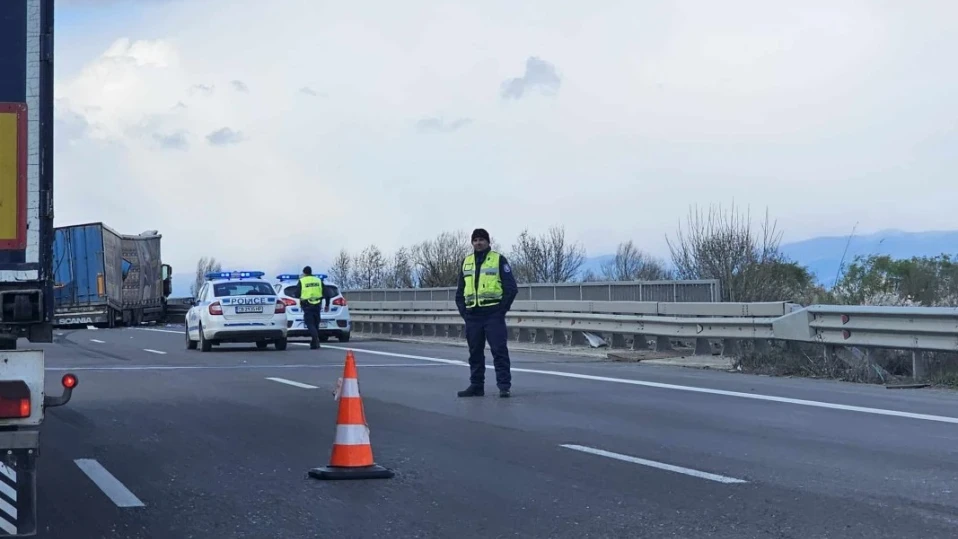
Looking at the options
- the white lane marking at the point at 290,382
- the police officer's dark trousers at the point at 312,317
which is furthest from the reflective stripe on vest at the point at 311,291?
the white lane marking at the point at 290,382

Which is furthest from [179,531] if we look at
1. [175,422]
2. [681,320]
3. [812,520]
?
[681,320]

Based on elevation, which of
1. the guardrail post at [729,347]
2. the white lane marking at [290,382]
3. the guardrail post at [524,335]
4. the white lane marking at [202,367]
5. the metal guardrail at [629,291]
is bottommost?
the white lane marking at [290,382]

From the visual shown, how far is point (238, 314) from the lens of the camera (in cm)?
2483

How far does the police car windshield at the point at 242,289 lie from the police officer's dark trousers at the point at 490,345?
12244mm

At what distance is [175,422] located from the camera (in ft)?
37.6

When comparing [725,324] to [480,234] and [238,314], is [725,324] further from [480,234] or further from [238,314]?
[238,314]

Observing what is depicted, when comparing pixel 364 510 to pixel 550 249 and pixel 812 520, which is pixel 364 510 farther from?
pixel 550 249

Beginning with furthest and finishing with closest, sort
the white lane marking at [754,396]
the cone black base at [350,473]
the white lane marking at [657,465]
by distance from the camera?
the white lane marking at [754,396] → the cone black base at [350,473] → the white lane marking at [657,465]

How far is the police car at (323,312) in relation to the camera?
28.6 meters

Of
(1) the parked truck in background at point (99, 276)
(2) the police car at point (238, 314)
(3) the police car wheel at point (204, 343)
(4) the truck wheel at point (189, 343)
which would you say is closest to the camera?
(2) the police car at point (238, 314)

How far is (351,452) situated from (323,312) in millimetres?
20832

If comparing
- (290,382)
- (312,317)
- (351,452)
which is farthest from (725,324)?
(351,452)

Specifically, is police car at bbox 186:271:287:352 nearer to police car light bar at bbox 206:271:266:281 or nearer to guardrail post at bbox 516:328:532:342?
police car light bar at bbox 206:271:266:281

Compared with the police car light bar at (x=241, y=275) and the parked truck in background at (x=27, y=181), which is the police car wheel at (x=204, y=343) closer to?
the police car light bar at (x=241, y=275)
